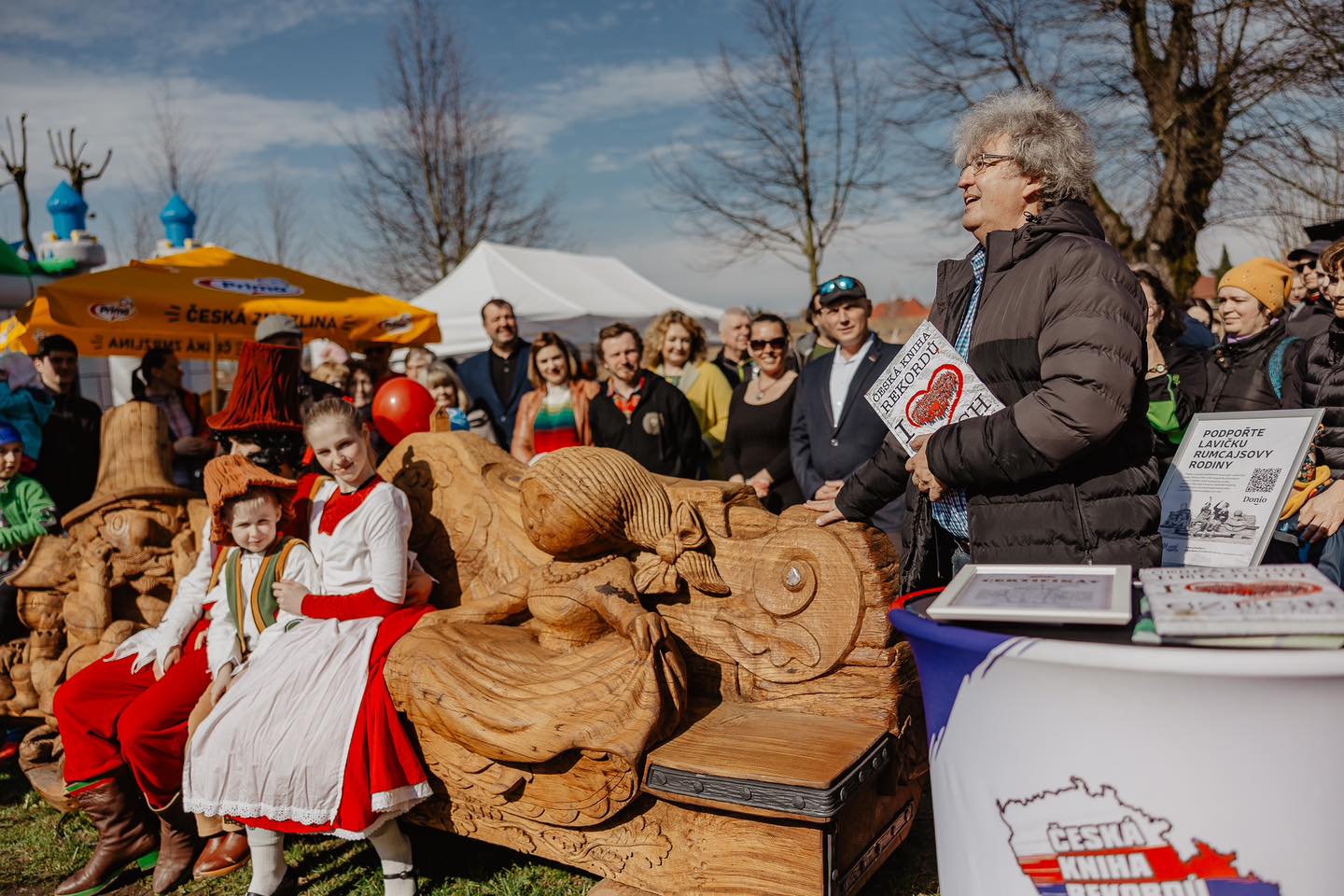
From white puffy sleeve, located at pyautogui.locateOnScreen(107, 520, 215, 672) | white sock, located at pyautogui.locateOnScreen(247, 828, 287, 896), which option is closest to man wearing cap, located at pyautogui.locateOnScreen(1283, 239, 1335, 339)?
white sock, located at pyautogui.locateOnScreen(247, 828, 287, 896)

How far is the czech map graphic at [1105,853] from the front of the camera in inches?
53.4

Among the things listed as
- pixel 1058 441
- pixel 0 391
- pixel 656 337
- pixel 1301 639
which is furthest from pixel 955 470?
pixel 0 391

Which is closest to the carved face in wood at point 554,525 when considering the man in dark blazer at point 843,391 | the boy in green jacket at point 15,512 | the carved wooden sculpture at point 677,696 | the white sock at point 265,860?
the carved wooden sculpture at point 677,696

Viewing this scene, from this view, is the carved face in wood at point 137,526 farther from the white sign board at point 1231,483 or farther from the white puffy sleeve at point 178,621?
the white sign board at point 1231,483

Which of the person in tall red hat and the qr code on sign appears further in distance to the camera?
the person in tall red hat


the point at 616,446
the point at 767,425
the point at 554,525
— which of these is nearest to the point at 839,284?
the point at 767,425

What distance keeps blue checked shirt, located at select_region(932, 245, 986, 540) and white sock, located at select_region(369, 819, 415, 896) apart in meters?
1.80

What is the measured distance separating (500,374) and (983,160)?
162 inches

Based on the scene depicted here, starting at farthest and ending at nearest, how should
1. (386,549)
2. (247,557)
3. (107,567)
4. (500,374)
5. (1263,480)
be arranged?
(500,374) < (107,567) < (247,557) < (386,549) < (1263,480)

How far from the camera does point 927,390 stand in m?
1.97

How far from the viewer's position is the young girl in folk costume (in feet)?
8.73

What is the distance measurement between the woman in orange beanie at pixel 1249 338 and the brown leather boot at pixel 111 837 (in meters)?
4.23

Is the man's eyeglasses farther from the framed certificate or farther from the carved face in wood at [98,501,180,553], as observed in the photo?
the carved face in wood at [98,501,180,553]

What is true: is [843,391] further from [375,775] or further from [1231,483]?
[375,775]
